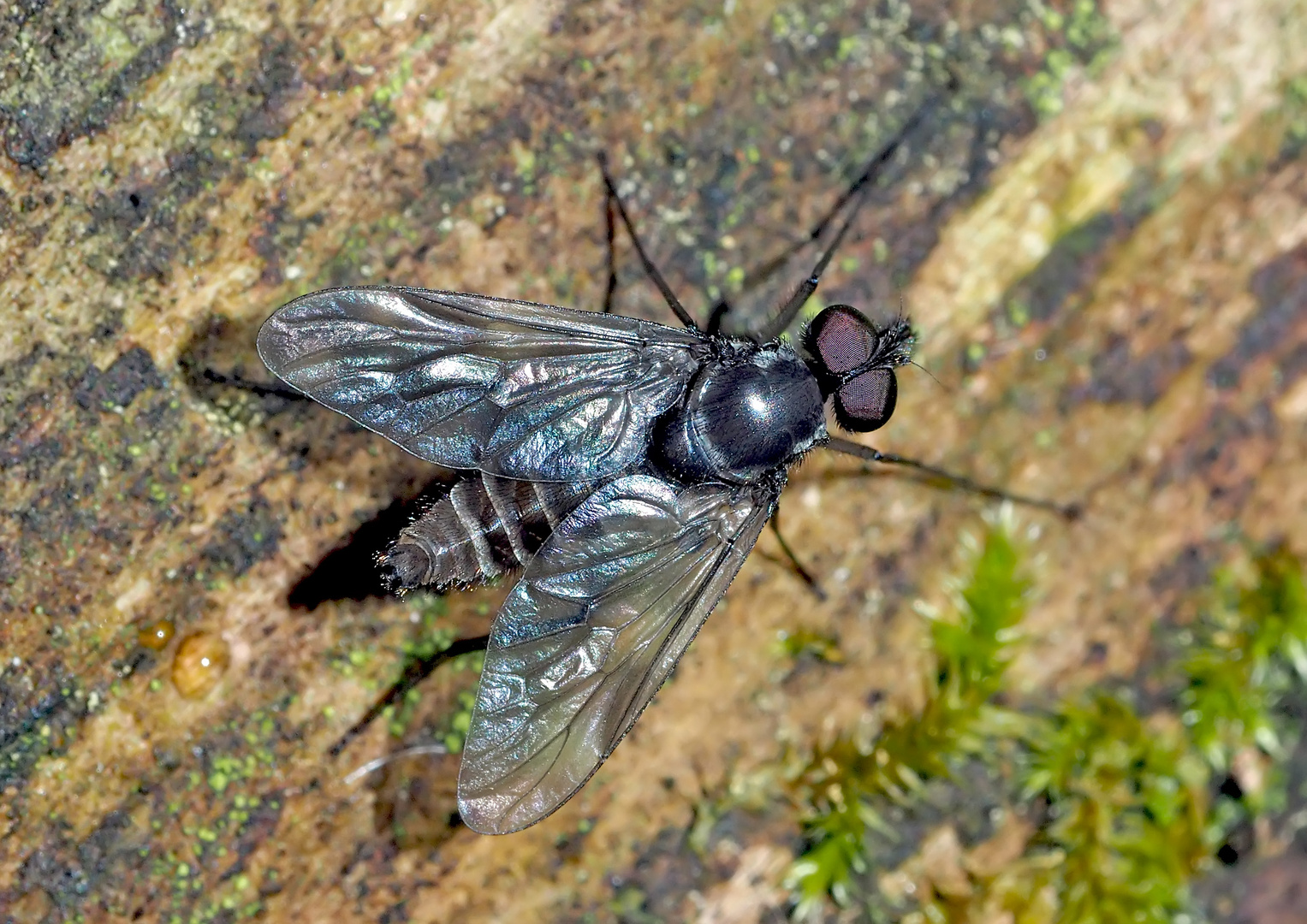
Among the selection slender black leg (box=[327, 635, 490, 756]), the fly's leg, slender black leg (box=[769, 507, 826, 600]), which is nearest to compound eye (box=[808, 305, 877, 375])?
slender black leg (box=[769, 507, 826, 600])

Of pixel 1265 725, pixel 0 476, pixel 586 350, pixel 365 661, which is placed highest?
pixel 0 476

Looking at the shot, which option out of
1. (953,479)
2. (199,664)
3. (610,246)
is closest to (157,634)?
(199,664)

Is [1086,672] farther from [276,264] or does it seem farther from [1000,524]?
[276,264]

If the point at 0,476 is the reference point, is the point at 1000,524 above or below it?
below

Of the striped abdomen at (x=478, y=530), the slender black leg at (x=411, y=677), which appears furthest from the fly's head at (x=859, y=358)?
the slender black leg at (x=411, y=677)

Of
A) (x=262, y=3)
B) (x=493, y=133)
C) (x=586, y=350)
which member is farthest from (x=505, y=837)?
(x=262, y=3)

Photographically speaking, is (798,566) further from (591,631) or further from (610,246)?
(610,246)

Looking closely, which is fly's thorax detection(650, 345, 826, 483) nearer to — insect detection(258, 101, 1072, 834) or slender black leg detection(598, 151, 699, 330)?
insect detection(258, 101, 1072, 834)
